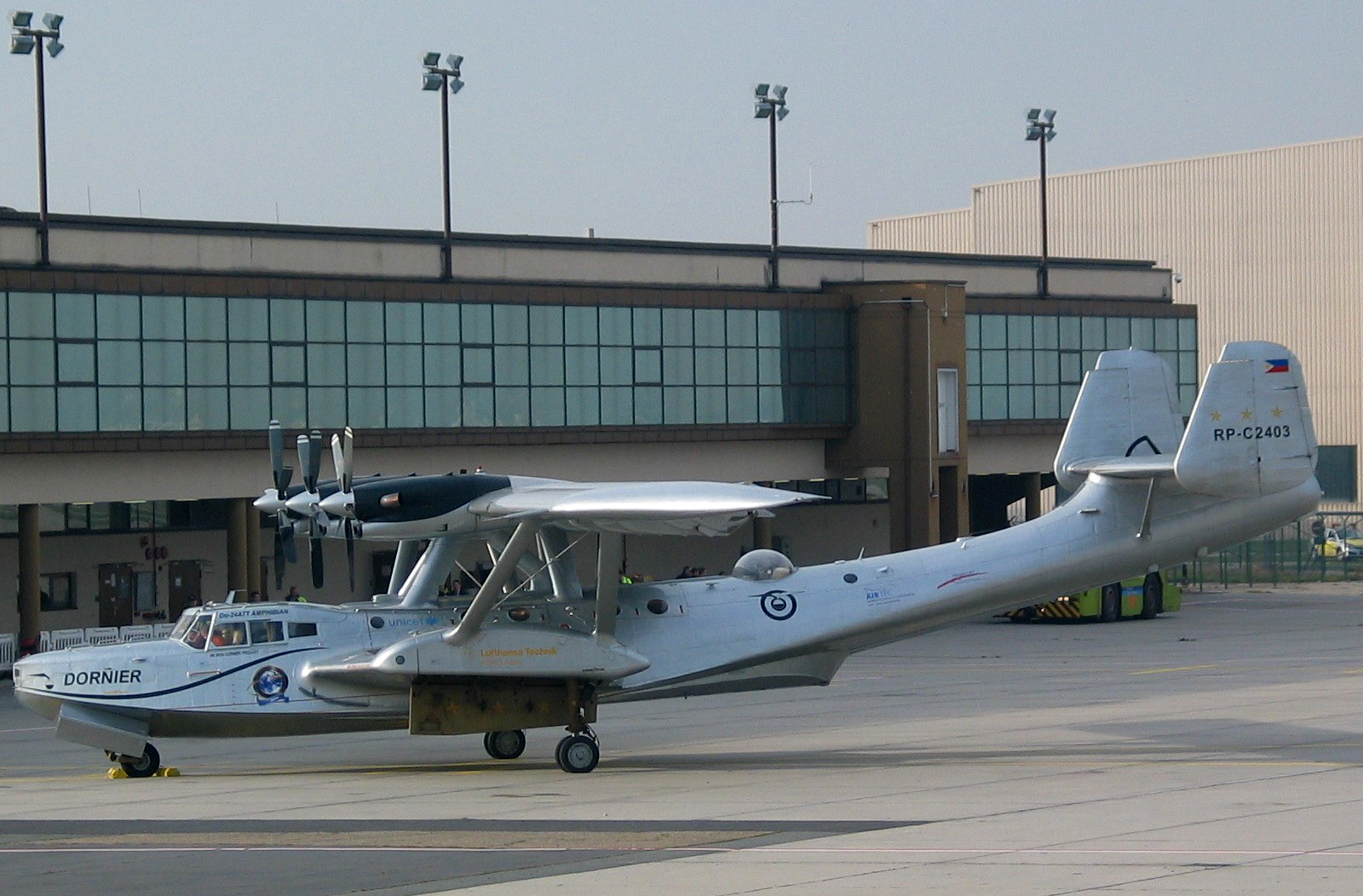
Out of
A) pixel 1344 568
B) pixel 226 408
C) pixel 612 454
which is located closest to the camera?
pixel 226 408

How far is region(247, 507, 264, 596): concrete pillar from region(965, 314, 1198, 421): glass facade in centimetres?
2511

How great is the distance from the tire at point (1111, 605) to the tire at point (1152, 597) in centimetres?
103

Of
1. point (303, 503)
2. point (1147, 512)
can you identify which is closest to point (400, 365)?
point (303, 503)

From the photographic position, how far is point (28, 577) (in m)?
44.6

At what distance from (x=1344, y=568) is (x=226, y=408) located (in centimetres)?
4932

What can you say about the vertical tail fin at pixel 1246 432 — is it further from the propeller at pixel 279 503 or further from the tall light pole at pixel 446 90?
the tall light pole at pixel 446 90

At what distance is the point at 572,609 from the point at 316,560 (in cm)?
376

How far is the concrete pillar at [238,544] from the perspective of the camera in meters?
48.0

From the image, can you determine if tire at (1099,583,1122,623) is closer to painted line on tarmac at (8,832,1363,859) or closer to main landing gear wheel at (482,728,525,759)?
main landing gear wheel at (482,728,525,759)

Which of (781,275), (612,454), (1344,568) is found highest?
(781,275)

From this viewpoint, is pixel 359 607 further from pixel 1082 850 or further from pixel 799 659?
pixel 1082 850

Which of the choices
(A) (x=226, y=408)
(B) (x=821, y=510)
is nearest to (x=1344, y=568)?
(B) (x=821, y=510)

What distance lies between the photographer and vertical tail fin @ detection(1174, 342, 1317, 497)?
24.3 m

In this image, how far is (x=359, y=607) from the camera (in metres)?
25.2
